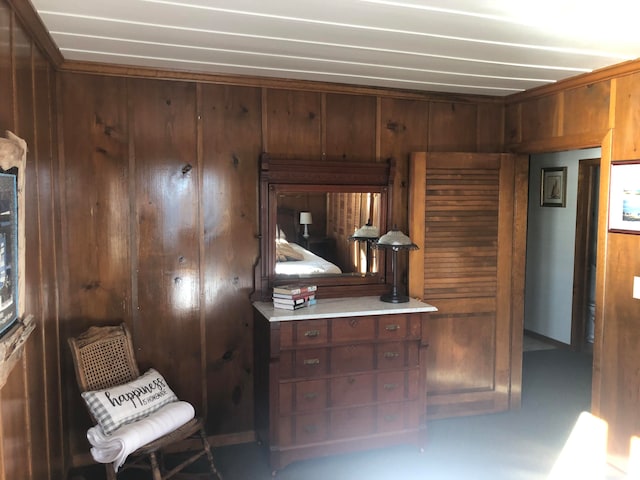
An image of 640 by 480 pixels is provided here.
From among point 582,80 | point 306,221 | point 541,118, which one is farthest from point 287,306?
point 582,80

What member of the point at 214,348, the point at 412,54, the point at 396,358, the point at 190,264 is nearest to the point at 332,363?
the point at 396,358

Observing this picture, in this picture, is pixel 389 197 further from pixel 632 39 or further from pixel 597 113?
pixel 632 39

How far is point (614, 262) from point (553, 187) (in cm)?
270

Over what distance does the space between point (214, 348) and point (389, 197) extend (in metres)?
1.57

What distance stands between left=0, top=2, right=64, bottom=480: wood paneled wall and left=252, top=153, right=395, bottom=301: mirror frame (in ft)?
3.98

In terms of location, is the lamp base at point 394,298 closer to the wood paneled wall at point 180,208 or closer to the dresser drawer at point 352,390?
the dresser drawer at point 352,390

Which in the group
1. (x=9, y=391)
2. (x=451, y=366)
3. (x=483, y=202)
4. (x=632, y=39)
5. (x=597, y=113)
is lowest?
(x=451, y=366)

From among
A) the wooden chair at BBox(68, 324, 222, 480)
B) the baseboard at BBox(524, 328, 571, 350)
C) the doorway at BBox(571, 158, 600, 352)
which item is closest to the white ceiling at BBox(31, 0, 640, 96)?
the wooden chair at BBox(68, 324, 222, 480)

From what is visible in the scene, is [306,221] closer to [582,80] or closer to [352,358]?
[352,358]

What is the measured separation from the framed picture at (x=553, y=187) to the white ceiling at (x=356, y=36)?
7.83 feet

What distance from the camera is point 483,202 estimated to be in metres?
3.68

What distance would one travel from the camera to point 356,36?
2453 millimetres

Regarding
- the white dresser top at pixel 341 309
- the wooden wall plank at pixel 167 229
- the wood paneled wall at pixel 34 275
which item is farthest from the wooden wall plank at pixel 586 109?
the wood paneled wall at pixel 34 275

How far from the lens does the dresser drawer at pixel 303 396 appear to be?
3.01 meters
